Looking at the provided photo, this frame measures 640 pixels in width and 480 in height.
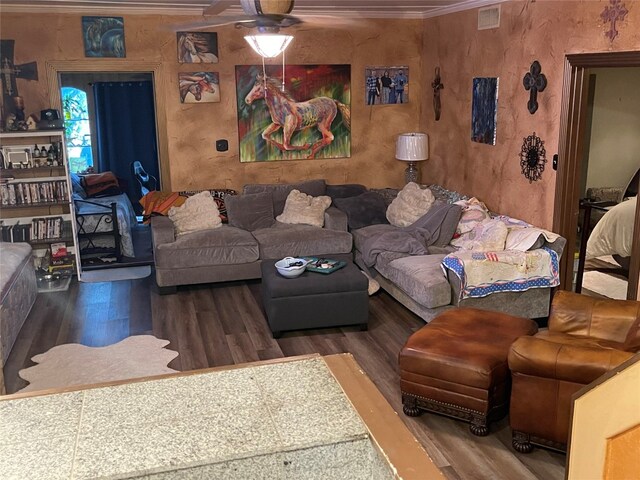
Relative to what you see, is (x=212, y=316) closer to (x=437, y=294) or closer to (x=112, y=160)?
(x=437, y=294)

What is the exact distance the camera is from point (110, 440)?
4.15 feet

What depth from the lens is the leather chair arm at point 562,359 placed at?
9.98 ft

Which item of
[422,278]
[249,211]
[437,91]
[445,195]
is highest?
[437,91]

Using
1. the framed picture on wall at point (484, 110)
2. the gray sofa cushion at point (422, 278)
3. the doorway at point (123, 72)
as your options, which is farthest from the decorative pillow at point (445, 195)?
the doorway at point (123, 72)

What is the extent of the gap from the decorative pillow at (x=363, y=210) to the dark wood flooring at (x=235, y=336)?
3.05 feet

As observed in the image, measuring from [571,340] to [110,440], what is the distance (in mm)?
2909

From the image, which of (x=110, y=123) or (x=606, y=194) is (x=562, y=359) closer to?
(x=606, y=194)

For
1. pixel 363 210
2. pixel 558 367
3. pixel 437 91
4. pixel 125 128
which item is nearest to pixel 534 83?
pixel 437 91

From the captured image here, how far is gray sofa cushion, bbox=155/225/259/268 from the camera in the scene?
Result: 5.87 m

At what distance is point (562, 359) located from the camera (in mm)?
3129

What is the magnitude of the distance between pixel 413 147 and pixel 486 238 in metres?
2.19

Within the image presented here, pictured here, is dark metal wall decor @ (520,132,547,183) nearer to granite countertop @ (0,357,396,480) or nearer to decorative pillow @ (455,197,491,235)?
decorative pillow @ (455,197,491,235)

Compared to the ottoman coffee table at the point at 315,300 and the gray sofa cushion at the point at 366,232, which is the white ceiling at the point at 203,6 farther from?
the ottoman coffee table at the point at 315,300

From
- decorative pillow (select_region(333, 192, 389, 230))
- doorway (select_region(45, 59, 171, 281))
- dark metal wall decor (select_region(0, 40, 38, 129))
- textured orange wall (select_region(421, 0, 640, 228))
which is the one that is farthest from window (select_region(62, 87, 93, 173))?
textured orange wall (select_region(421, 0, 640, 228))
